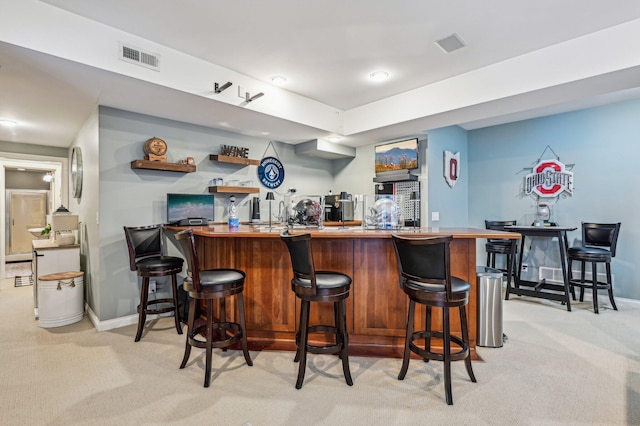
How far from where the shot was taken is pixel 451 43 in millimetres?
2885

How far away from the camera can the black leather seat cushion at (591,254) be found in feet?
12.9

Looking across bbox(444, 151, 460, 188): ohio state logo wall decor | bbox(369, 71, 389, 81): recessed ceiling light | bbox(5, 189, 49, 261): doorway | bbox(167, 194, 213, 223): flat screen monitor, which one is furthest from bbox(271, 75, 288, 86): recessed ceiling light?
bbox(5, 189, 49, 261): doorway

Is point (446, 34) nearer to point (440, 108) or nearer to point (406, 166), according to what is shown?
point (440, 108)

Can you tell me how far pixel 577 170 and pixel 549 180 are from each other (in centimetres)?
36

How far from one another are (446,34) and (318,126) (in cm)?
201

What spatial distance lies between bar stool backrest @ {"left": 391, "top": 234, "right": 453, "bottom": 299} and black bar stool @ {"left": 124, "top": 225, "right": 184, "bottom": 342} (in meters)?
2.31

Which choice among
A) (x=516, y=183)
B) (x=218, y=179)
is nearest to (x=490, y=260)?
(x=516, y=183)

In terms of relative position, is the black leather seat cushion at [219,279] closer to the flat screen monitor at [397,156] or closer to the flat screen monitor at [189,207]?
the flat screen monitor at [189,207]

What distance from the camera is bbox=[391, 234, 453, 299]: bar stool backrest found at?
77.5 inches

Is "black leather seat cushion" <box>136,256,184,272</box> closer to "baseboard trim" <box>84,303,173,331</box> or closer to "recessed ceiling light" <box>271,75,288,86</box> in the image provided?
"baseboard trim" <box>84,303,173,331</box>

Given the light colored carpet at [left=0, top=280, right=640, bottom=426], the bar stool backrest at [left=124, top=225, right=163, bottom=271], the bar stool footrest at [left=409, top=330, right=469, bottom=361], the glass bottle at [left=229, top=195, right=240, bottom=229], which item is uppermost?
the glass bottle at [left=229, top=195, right=240, bottom=229]

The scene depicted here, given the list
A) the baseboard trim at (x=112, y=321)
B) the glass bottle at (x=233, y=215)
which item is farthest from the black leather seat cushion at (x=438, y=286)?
the baseboard trim at (x=112, y=321)

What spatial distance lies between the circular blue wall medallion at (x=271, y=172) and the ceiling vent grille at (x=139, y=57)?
2190mm

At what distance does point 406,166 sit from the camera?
4832mm
